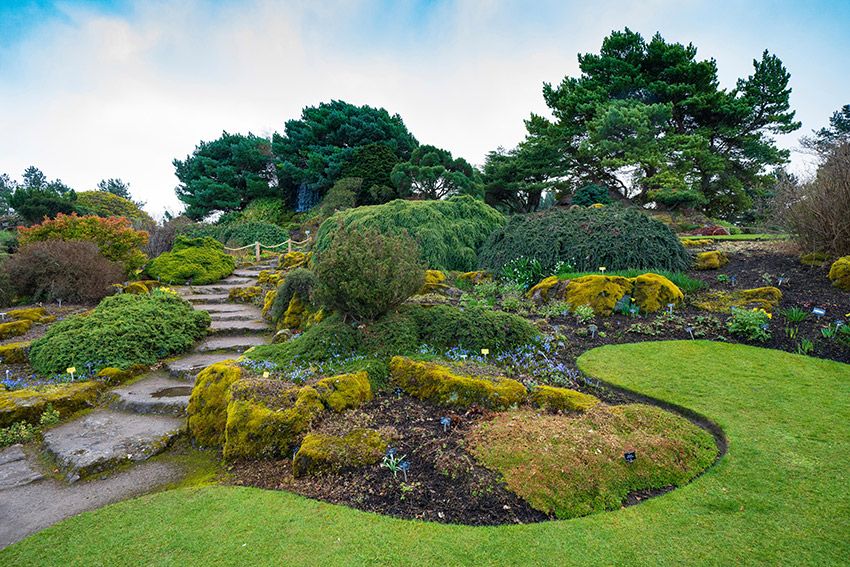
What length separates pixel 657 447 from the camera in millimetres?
2789

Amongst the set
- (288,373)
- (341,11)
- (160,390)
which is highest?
(341,11)

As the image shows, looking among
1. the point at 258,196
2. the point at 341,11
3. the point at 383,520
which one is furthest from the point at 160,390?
the point at 258,196

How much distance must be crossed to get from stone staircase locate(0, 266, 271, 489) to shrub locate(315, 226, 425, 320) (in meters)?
2.01

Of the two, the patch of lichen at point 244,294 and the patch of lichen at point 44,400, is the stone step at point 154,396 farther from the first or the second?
the patch of lichen at point 244,294

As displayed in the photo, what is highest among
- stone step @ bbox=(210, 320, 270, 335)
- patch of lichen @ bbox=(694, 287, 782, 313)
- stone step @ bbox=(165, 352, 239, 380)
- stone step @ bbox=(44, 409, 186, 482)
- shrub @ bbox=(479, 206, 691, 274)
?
shrub @ bbox=(479, 206, 691, 274)

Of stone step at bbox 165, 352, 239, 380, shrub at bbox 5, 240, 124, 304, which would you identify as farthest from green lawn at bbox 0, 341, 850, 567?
shrub at bbox 5, 240, 124, 304

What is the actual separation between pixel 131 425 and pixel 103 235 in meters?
9.12

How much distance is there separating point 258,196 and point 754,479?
32301mm

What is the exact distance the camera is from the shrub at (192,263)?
10.7 meters

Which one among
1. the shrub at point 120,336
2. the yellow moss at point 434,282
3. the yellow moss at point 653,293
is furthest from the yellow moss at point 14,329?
the yellow moss at point 653,293

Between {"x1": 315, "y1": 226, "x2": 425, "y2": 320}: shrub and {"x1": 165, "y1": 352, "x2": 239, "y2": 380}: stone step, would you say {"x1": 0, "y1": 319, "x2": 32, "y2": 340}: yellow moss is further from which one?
{"x1": 315, "y1": 226, "x2": 425, "y2": 320}: shrub

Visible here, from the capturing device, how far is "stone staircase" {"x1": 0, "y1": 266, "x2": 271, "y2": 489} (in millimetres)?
3361

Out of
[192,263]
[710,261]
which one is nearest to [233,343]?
[192,263]

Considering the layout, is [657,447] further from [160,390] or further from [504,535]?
[160,390]
